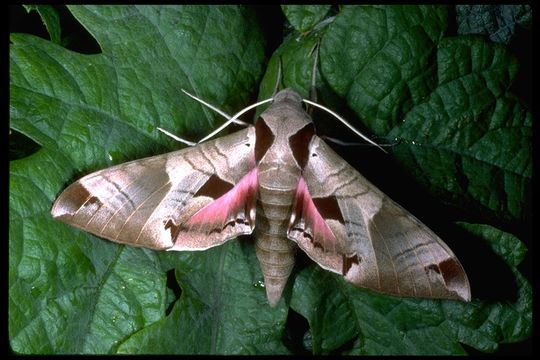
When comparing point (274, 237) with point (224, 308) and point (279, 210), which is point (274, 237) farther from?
point (224, 308)

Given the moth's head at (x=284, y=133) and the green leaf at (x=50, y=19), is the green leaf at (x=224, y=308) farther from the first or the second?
the green leaf at (x=50, y=19)

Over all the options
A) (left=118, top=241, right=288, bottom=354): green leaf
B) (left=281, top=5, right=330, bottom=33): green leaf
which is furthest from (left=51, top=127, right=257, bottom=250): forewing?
(left=281, top=5, right=330, bottom=33): green leaf

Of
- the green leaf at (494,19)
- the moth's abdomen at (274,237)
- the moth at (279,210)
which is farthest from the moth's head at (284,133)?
the green leaf at (494,19)

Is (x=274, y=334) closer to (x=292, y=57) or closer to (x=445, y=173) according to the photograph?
(x=445, y=173)

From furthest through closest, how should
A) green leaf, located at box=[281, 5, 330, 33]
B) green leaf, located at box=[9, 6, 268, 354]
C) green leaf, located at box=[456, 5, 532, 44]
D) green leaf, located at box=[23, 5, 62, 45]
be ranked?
green leaf, located at box=[456, 5, 532, 44] → green leaf, located at box=[281, 5, 330, 33] → green leaf, located at box=[23, 5, 62, 45] → green leaf, located at box=[9, 6, 268, 354]

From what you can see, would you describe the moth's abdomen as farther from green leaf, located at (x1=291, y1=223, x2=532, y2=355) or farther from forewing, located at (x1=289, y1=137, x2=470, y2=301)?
green leaf, located at (x1=291, y1=223, x2=532, y2=355)

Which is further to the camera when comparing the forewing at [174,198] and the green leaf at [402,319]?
the green leaf at [402,319]
